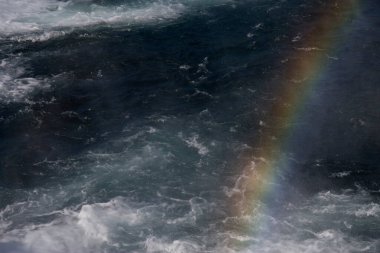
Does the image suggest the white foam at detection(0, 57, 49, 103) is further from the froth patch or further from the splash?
the splash

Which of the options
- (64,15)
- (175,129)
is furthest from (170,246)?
(64,15)

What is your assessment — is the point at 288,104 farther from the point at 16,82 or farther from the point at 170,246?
the point at 16,82

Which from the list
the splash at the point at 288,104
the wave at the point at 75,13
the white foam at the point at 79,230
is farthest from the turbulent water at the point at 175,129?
the splash at the point at 288,104

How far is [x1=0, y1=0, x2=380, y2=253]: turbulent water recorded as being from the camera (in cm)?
3250

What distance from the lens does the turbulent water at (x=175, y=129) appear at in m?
32.5

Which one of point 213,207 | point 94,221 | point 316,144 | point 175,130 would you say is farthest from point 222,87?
point 94,221

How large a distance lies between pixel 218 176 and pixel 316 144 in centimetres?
872

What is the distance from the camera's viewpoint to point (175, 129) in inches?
1601

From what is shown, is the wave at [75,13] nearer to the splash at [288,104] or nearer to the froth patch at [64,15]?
the froth patch at [64,15]

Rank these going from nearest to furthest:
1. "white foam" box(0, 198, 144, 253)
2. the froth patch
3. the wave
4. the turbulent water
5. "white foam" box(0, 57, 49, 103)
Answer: "white foam" box(0, 198, 144, 253), the turbulent water, "white foam" box(0, 57, 49, 103), the froth patch, the wave

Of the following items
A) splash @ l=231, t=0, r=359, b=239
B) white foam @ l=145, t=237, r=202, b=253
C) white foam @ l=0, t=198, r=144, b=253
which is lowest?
white foam @ l=145, t=237, r=202, b=253

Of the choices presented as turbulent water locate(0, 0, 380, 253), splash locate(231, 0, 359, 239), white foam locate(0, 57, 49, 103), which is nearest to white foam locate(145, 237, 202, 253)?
turbulent water locate(0, 0, 380, 253)

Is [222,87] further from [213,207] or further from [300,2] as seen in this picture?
[300,2]

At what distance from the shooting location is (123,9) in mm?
58062
